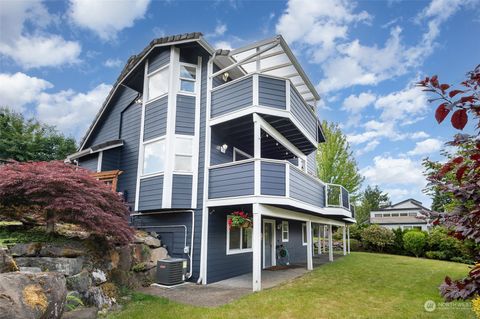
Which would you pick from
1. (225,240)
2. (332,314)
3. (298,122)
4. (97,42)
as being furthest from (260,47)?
(97,42)

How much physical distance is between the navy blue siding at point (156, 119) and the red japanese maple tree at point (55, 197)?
3.78m

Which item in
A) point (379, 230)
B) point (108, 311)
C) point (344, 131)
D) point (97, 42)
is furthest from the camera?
point (344, 131)

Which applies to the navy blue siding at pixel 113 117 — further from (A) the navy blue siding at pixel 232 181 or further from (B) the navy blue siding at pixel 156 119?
(A) the navy blue siding at pixel 232 181

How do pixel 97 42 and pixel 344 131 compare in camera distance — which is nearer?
pixel 97 42

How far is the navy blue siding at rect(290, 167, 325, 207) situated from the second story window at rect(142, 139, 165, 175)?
4.63m

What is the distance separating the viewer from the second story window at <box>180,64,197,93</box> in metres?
11.2

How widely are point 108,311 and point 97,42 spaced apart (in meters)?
13.8

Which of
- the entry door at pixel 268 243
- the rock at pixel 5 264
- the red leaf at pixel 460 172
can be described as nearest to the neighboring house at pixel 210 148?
the entry door at pixel 268 243

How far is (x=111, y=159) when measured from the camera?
12469 mm

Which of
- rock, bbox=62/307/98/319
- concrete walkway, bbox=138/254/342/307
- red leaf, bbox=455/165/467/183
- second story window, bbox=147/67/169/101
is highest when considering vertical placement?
second story window, bbox=147/67/169/101

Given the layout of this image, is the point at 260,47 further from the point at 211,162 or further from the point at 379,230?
the point at 379,230

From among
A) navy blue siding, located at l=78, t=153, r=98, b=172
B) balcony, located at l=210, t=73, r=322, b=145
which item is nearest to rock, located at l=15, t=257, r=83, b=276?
balcony, located at l=210, t=73, r=322, b=145

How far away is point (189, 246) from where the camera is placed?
9.98 m

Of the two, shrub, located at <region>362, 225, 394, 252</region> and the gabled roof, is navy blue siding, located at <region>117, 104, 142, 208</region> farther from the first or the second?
shrub, located at <region>362, 225, 394, 252</region>
